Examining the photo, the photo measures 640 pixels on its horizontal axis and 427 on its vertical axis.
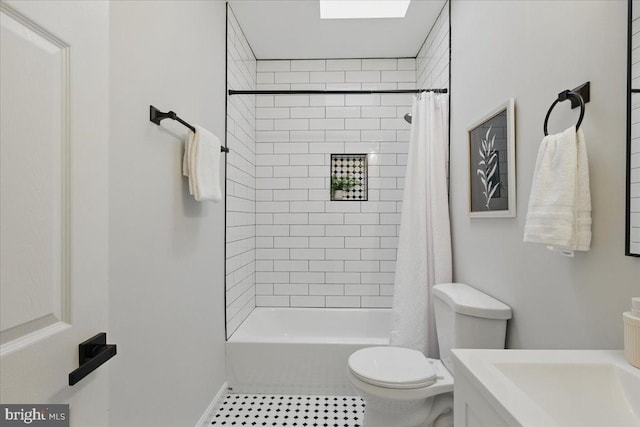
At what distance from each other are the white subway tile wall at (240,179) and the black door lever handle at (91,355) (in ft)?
5.28

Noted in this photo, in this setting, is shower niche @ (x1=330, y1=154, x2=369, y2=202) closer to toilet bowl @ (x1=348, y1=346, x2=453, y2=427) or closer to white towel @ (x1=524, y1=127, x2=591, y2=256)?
toilet bowl @ (x1=348, y1=346, x2=453, y2=427)

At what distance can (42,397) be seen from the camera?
59 cm

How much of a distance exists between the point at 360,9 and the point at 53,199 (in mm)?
2475

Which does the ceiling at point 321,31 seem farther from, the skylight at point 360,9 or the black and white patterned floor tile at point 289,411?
the black and white patterned floor tile at point 289,411

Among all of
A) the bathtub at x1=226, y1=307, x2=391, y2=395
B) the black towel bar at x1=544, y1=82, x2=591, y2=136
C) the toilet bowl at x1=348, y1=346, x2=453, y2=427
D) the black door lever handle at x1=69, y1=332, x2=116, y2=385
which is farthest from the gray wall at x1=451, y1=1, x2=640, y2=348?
the black door lever handle at x1=69, y1=332, x2=116, y2=385

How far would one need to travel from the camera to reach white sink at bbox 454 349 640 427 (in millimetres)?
806

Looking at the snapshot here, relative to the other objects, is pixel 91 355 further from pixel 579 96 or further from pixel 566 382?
pixel 579 96

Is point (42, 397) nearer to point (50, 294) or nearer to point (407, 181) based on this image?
point (50, 294)

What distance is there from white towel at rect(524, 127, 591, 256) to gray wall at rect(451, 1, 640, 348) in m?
0.04

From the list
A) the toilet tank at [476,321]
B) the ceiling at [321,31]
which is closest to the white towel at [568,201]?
the toilet tank at [476,321]

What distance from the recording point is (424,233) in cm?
219

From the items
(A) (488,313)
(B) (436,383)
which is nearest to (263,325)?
(B) (436,383)

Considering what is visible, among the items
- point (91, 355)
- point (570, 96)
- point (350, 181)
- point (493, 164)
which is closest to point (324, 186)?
point (350, 181)

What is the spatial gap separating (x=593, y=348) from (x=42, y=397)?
4.72 feet
